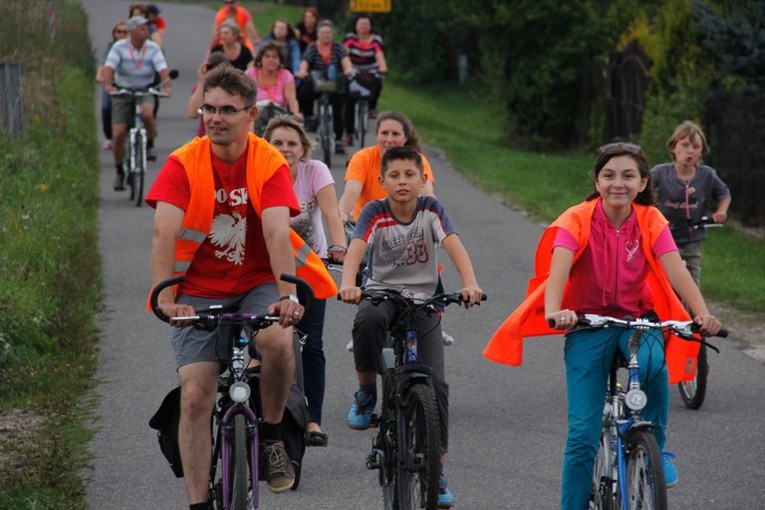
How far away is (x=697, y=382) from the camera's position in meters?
8.93

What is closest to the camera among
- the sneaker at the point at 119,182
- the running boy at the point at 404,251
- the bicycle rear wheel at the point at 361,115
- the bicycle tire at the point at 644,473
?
the bicycle tire at the point at 644,473

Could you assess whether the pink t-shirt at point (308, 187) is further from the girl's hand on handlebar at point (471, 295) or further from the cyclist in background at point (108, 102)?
the cyclist in background at point (108, 102)

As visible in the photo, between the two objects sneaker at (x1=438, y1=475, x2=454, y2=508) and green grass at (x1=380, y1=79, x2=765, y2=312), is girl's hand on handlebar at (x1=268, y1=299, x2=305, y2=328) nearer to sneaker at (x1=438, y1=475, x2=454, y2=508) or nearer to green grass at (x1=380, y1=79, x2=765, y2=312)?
sneaker at (x1=438, y1=475, x2=454, y2=508)

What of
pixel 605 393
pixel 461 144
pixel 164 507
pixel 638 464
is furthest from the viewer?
pixel 461 144

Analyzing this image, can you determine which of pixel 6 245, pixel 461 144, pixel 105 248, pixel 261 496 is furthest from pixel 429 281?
pixel 461 144

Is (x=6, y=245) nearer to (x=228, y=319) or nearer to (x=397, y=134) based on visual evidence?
(x=397, y=134)

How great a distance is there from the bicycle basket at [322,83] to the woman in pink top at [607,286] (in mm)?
14419

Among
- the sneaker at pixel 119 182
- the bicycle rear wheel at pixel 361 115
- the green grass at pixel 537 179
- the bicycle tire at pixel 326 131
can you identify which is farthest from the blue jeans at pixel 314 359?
the bicycle rear wheel at pixel 361 115

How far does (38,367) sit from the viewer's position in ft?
30.8

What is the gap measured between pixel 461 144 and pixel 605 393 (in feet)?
61.9

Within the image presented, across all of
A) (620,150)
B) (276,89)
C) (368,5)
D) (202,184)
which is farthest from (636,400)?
(368,5)

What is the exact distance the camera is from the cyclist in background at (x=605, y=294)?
5.89 m

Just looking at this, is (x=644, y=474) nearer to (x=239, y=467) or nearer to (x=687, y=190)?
(x=239, y=467)

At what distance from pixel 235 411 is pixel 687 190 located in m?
4.70
